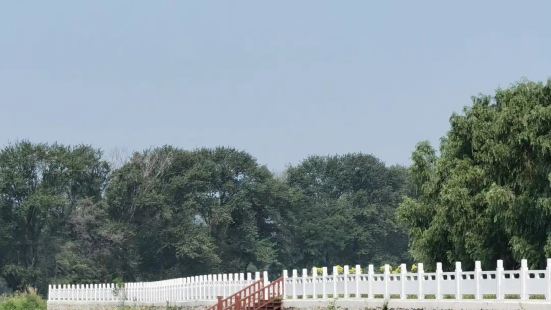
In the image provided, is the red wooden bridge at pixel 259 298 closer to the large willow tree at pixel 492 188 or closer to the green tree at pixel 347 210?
the large willow tree at pixel 492 188

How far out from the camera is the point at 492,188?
4838 cm

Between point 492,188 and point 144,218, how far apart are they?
2868 inches

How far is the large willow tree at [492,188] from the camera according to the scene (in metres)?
47.3

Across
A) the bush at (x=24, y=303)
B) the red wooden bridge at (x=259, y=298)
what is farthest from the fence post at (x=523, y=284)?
the bush at (x=24, y=303)

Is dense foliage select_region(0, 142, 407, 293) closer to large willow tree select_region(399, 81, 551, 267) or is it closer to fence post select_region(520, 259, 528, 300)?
large willow tree select_region(399, 81, 551, 267)

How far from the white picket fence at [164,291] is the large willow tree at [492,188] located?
29.9 feet

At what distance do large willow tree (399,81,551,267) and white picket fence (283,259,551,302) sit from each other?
725 cm

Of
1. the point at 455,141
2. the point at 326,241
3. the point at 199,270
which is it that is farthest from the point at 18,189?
the point at 455,141

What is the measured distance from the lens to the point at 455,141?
181ft

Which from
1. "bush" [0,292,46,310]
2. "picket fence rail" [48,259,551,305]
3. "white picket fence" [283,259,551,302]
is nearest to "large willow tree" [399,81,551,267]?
"picket fence rail" [48,259,551,305]

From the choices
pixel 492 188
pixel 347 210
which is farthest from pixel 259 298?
pixel 347 210

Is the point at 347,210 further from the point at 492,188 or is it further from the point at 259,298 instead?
the point at 259,298

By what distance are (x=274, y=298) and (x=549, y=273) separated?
59.9 ft

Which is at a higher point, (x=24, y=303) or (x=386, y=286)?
(x=386, y=286)
